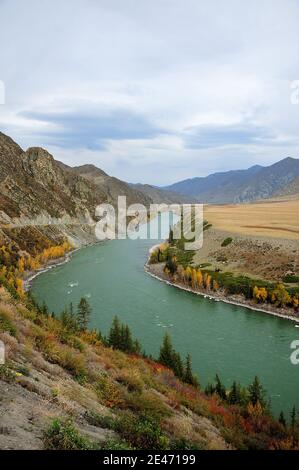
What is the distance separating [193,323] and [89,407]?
42.9m

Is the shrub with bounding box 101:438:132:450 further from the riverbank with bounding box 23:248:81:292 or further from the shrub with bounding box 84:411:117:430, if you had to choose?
the riverbank with bounding box 23:248:81:292

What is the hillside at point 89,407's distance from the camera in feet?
35.4

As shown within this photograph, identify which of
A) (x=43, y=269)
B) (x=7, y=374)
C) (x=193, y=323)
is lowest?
(x=193, y=323)

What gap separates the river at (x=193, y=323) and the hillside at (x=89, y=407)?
1673 cm

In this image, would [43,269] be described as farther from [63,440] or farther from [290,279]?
[63,440]

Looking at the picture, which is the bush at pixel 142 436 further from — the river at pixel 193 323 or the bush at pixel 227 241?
the bush at pixel 227 241

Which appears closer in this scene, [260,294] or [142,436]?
[142,436]

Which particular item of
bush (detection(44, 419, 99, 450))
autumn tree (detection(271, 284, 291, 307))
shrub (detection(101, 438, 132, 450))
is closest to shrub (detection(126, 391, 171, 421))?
shrub (detection(101, 438, 132, 450))

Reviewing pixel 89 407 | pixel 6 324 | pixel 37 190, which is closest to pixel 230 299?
pixel 6 324

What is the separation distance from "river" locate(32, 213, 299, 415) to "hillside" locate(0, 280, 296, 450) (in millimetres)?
16728

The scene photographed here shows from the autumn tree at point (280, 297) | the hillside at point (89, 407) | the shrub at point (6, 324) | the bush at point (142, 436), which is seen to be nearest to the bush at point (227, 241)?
the autumn tree at point (280, 297)

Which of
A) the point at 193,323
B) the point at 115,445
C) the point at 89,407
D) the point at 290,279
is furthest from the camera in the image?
the point at 290,279

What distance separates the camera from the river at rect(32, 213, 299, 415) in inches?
1581

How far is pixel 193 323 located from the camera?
55562 mm
